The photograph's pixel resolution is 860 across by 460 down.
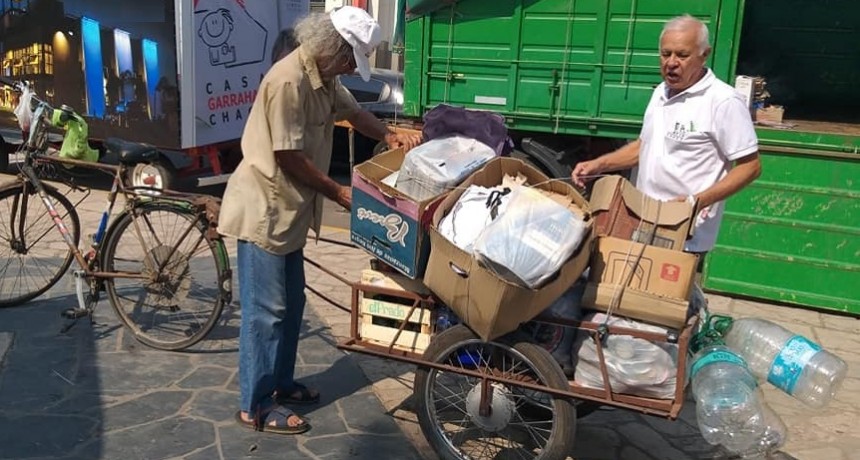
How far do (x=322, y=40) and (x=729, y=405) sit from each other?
7.00 ft

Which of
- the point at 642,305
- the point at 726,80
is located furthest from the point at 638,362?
the point at 726,80

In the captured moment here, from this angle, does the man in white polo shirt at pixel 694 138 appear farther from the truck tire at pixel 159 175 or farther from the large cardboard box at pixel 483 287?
the truck tire at pixel 159 175

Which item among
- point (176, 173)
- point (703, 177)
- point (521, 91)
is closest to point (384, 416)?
point (703, 177)

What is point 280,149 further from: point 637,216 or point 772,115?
point 772,115

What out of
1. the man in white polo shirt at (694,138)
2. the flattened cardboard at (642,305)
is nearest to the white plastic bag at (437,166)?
the man in white polo shirt at (694,138)

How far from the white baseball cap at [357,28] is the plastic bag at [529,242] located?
3.09 ft

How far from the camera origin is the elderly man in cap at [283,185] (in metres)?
3.15

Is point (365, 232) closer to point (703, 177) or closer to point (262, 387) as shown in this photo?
point (262, 387)

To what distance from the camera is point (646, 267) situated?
295 centimetres

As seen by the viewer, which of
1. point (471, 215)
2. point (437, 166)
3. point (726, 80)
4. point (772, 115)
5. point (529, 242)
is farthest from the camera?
point (726, 80)

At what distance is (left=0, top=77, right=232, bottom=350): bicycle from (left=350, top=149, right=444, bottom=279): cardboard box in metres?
1.21

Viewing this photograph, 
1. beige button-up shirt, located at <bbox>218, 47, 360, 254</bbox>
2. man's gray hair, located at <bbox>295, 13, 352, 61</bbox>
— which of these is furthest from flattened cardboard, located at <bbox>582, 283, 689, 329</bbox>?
man's gray hair, located at <bbox>295, 13, 352, 61</bbox>

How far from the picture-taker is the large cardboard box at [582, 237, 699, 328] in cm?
287

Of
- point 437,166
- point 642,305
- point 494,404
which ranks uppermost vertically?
point 437,166
